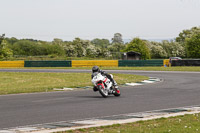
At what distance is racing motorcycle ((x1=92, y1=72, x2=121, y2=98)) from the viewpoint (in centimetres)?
1370

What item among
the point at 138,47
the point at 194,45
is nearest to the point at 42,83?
the point at 194,45

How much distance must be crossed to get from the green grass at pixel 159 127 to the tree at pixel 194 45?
368ft

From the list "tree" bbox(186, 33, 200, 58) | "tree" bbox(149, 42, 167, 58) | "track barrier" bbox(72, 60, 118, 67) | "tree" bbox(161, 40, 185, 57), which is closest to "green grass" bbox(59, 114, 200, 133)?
"track barrier" bbox(72, 60, 118, 67)

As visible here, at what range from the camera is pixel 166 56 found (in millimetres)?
146875

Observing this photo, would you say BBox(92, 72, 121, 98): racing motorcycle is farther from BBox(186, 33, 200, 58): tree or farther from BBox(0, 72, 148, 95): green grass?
BBox(186, 33, 200, 58): tree

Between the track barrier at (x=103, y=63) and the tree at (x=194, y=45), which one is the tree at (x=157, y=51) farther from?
the track barrier at (x=103, y=63)

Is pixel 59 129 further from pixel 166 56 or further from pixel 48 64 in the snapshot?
pixel 166 56

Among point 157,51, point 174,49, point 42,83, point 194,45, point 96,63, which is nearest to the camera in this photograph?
point 42,83

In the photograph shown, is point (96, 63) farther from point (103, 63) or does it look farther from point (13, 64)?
point (13, 64)

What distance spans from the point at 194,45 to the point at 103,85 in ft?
355

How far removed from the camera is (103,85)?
45.7 ft

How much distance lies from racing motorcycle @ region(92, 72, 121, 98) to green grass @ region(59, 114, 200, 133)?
17.9 feet

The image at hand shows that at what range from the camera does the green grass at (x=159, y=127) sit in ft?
22.9

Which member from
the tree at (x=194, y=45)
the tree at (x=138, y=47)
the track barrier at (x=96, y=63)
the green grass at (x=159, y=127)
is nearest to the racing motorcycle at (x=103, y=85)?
the green grass at (x=159, y=127)
